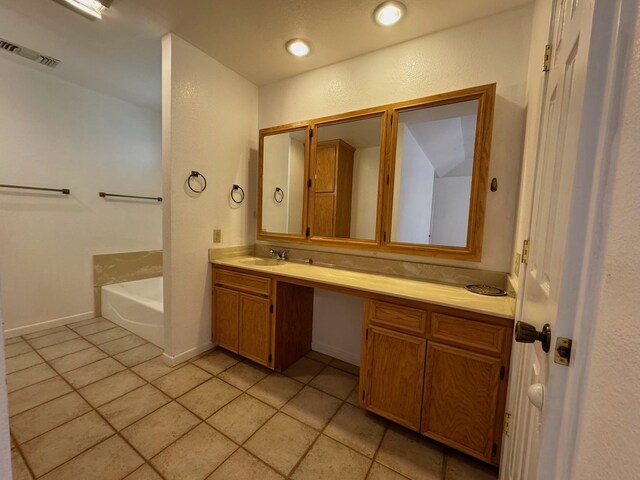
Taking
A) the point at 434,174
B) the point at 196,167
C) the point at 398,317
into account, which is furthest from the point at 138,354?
the point at 434,174

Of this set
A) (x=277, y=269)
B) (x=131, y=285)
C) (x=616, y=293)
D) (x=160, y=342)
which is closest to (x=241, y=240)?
(x=277, y=269)

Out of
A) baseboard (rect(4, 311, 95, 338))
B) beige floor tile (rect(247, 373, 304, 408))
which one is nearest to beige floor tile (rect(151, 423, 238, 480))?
beige floor tile (rect(247, 373, 304, 408))

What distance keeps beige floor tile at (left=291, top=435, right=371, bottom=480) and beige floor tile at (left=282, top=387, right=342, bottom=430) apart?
16 cm

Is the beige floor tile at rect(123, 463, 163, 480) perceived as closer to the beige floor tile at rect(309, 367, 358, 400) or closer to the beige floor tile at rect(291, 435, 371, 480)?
the beige floor tile at rect(291, 435, 371, 480)

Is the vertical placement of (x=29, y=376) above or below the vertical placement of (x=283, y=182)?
below

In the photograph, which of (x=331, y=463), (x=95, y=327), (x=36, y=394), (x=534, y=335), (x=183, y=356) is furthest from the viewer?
(x=95, y=327)

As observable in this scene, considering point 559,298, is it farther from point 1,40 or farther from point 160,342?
point 1,40

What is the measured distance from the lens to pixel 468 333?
1292 millimetres

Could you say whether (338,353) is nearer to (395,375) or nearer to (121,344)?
(395,375)

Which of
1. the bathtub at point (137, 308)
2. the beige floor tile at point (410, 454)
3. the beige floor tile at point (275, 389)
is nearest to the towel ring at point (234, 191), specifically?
the bathtub at point (137, 308)

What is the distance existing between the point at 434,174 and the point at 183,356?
8.06 feet

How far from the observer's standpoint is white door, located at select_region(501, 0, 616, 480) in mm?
499

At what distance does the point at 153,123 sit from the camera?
11.0 feet

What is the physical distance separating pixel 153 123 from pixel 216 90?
1.69 m
